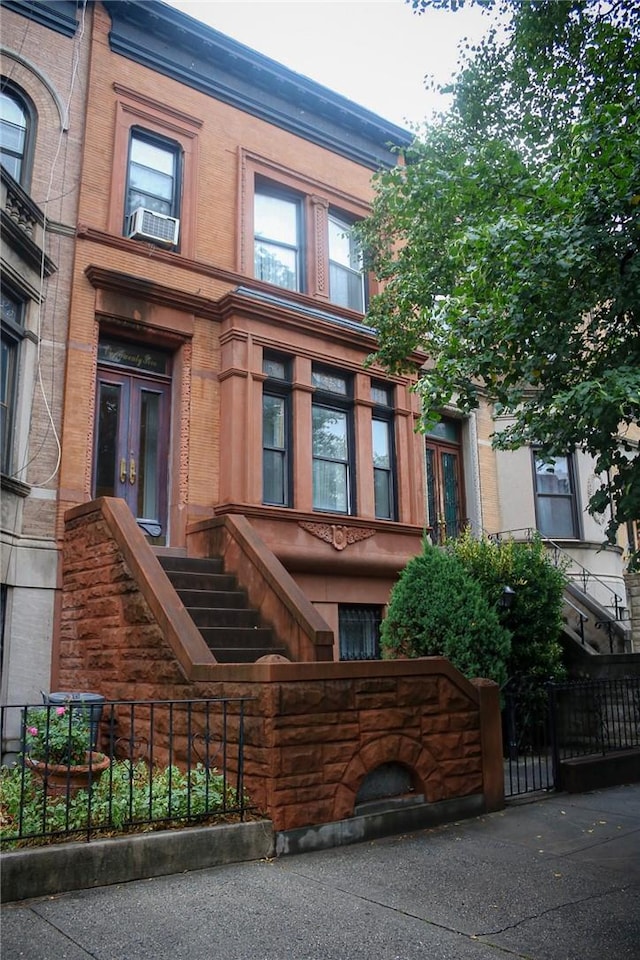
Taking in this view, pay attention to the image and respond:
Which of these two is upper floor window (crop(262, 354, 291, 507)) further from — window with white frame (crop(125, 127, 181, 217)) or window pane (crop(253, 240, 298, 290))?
window with white frame (crop(125, 127, 181, 217))

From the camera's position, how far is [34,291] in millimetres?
10859

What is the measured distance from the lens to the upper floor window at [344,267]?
596 inches

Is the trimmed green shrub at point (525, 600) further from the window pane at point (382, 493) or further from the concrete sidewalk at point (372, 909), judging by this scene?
the concrete sidewalk at point (372, 909)

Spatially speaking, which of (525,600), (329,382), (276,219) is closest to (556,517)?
(525,600)

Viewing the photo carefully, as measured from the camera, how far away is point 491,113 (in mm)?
12961

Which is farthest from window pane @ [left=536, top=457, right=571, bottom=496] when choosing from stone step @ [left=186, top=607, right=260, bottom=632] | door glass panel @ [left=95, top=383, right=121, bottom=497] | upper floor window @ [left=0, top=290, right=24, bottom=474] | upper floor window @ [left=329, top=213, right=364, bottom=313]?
upper floor window @ [left=0, top=290, right=24, bottom=474]

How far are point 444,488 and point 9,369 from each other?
9978mm

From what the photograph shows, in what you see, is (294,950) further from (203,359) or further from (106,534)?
(203,359)

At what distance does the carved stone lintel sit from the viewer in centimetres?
1248

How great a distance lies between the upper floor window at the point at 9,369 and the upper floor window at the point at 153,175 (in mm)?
3088

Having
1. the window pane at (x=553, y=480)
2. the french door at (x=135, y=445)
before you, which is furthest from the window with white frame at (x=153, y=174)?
the window pane at (x=553, y=480)

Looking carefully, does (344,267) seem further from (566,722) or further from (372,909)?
(372,909)

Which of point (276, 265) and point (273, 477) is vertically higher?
point (276, 265)

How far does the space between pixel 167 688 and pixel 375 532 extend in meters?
6.22
